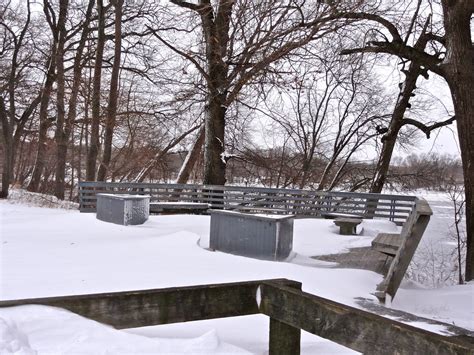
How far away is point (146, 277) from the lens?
5.90m

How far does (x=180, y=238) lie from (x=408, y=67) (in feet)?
33.5

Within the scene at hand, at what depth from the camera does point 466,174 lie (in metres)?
9.23

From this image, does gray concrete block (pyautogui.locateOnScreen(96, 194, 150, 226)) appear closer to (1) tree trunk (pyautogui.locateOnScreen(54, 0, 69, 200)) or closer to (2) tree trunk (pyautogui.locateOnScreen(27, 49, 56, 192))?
(1) tree trunk (pyautogui.locateOnScreen(54, 0, 69, 200))

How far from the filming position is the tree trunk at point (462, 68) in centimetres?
889

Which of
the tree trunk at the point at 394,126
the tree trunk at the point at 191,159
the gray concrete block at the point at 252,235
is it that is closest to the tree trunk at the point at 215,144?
the tree trunk at the point at 191,159

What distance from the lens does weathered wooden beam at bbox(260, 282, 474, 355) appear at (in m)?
1.92

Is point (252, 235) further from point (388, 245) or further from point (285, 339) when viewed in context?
point (285, 339)

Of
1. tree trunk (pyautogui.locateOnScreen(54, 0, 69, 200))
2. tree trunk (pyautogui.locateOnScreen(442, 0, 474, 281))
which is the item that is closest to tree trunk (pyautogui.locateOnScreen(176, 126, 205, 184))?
tree trunk (pyautogui.locateOnScreen(54, 0, 69, 200))

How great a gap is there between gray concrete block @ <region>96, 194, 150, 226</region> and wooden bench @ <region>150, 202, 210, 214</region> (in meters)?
3.93

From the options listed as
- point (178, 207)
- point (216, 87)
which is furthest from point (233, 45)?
point (178, 207)

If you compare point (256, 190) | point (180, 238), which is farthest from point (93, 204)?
point (180, 238)

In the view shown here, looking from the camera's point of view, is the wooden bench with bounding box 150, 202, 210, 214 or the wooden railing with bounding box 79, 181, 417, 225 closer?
the wooden bench with bounding box 150, 202, 210, 214

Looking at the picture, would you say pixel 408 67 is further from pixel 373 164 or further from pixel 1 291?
pixel 1 291

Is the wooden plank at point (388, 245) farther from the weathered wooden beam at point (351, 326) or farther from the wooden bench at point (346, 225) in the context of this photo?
the weathered wooden beam at point (351, 326)
